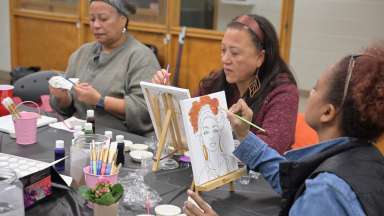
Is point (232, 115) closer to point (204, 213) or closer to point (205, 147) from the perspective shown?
point (205, 147)

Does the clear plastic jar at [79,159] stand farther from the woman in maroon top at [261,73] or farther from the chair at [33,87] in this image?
the chair at [33,87]

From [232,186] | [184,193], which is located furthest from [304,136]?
[184,193]

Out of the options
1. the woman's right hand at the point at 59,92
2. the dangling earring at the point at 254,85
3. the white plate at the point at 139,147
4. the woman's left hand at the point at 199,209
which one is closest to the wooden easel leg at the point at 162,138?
the white plate at the point at 139,147

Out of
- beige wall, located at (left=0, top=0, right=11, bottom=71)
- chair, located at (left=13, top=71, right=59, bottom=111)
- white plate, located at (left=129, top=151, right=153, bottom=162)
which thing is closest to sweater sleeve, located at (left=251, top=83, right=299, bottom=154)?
white plate, located at (left=129, top=151, right=153, bottom=162)

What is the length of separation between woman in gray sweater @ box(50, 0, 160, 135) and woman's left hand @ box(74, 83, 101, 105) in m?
0.05

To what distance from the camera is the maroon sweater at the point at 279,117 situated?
196 cm

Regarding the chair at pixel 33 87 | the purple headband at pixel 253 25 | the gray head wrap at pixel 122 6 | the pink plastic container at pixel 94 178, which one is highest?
the gray head wrap at pixel 122 6

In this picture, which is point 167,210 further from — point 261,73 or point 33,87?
point 33,87

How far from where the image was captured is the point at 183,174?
1.79 metres

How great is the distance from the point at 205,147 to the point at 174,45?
294 cm

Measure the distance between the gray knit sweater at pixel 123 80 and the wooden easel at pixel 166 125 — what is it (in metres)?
0.67

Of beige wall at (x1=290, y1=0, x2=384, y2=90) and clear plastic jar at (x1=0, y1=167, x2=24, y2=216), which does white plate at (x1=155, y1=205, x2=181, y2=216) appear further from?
beige wall at (x1=290, y1=0, x2=384, y2=90)

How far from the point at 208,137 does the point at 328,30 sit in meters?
3.25

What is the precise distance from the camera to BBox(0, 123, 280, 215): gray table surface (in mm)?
1519
